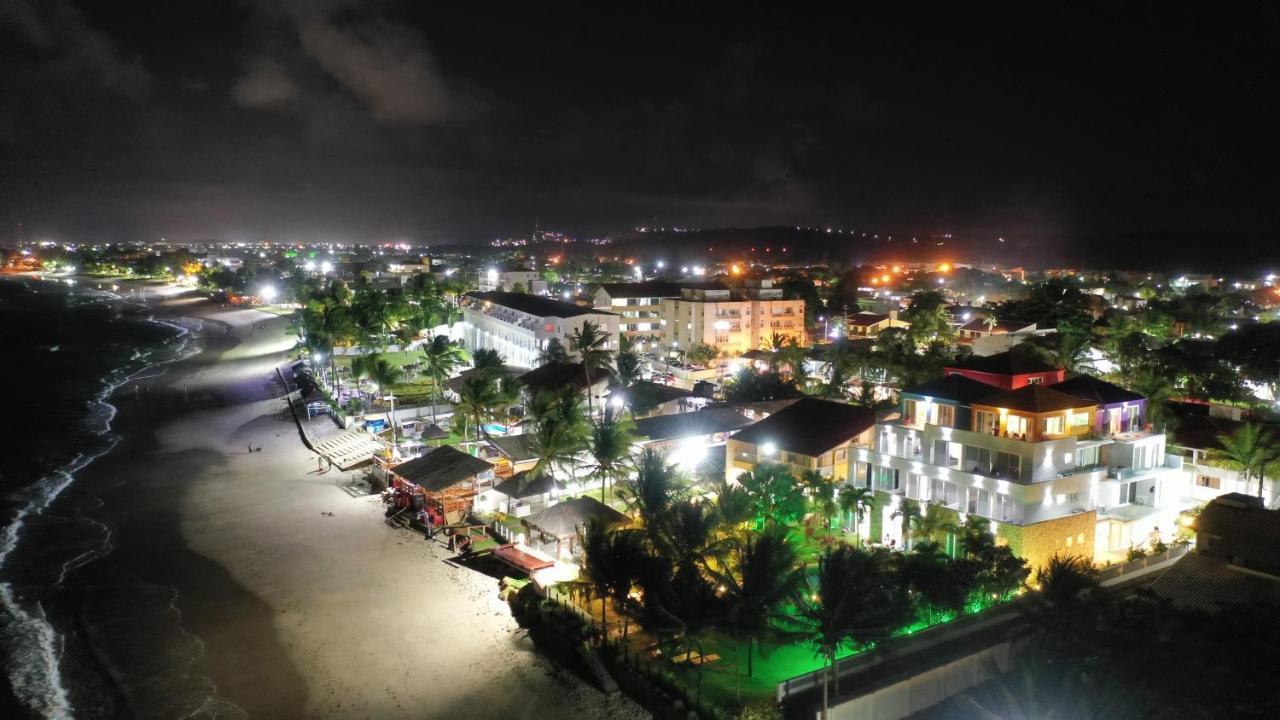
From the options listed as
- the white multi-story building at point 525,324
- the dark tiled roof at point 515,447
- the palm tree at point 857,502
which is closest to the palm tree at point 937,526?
the palm tree at point 857,502

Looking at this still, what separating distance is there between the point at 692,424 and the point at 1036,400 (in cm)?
1409

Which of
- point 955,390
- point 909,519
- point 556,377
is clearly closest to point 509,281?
point 556,377

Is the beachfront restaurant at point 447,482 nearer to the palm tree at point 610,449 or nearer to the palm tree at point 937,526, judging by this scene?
the palm tree at point 610,449

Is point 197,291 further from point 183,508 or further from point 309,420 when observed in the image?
point 183,508

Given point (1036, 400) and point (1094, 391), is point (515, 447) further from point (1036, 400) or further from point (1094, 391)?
point (1094, 391)

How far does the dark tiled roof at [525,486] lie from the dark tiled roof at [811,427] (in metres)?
6.49

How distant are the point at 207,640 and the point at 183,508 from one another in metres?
11.3

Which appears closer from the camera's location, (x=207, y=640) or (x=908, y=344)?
(x=207, y=640)

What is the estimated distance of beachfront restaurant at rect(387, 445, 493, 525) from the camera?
994 inches

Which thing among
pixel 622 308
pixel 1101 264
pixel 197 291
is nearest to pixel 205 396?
pixel 622 308

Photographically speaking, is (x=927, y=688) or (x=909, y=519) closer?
(x=927, y=688)

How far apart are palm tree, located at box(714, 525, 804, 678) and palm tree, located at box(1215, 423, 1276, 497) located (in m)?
14.8

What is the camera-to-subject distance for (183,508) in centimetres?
2752

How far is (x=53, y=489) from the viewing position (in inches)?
1188
